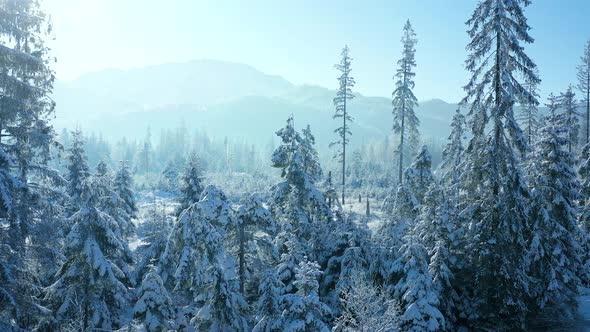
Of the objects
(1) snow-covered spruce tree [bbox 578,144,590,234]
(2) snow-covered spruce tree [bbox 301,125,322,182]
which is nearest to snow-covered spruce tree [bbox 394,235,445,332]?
(2) snow-covered spruce tree [bbox 301,125,322,182]

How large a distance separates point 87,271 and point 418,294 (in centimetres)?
1367

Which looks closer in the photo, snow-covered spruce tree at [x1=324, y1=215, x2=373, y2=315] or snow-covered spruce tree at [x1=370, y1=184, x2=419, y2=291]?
snow-covered spruce tree at [x1=370, y1=184, x2=419, y2=291]

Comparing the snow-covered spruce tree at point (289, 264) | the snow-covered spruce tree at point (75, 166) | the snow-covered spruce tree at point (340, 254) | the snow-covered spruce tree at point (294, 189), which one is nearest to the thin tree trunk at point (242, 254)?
the snow-covered spruce tree at point (289, 264)

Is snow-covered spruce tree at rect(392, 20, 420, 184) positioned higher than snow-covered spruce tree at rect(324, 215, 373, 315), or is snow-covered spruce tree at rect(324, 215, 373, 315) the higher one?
snow-covered spruce tree at rect(392, 20, 420, 184)

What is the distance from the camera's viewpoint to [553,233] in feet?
68.0

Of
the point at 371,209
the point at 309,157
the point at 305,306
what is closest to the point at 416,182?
the point at 309,157

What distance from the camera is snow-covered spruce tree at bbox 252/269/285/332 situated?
17531 millimetres

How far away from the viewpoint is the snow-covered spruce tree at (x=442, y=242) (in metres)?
18.2

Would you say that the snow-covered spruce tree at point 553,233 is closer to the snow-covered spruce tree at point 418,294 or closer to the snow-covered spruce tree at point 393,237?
the snow-covered spruce tree at point 418,294

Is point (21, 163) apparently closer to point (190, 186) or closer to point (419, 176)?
point (190, 186)

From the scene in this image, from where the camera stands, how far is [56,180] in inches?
550

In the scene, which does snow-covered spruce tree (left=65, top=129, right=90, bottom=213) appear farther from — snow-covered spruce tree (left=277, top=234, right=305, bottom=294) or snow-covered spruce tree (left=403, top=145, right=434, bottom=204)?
snow-covered spruce tree (left=403, top=145, right=434, bottom=204)

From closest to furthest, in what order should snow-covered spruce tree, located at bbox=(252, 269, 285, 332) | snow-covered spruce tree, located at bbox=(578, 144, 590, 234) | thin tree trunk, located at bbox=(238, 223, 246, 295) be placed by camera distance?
snow-covered spruce tree, located at bbox=(252, 269, 285, 332)
thin tree trunk, located at bbox=(238, 223, 246, 295)
snow-covered spruce tree, located at bbox=(578, 144, 590, 234)

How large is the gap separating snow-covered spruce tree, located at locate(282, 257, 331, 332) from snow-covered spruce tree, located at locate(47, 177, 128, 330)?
7.15 metres
